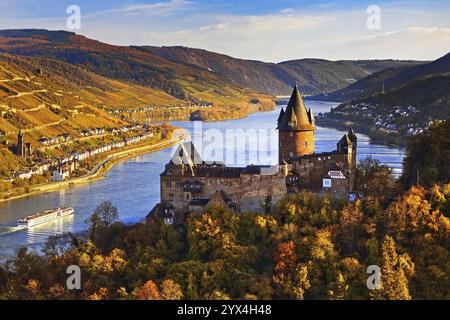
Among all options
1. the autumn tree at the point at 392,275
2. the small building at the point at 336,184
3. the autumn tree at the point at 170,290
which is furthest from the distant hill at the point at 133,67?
the autumn tree at the point at 170,290

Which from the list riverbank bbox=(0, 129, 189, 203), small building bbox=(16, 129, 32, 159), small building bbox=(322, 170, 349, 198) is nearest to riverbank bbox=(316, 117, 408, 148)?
riverbank bbox=(0, 129, 189, 203)

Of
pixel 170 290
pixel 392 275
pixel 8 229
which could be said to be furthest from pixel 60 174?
pixel 392 275

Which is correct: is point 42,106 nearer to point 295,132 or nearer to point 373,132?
point 373,132

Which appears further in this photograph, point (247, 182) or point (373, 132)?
point (373, 132)

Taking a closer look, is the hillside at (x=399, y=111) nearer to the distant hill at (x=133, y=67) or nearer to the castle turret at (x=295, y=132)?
the castle turret at (x=295, y=132)

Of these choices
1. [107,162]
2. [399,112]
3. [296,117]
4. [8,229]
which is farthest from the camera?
[399,112]

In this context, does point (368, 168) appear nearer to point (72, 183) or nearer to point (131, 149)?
point (72, 183)

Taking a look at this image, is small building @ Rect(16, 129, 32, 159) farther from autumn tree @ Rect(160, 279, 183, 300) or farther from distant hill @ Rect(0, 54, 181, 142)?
autumn tree @ Rect(160, 279, 183, 300)
